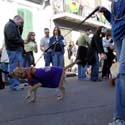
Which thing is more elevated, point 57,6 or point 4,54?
point 57,6

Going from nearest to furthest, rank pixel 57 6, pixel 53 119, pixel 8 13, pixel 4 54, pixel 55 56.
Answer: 1. pixel 53 119
2. pixel 4 54
3. pixel 55 56
4. pixel 8 13
5. pixel 57 6

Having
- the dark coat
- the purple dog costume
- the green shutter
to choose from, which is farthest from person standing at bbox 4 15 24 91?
the green shutter

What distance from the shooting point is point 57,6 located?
3061cm

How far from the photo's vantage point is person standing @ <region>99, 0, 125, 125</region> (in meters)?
4.45

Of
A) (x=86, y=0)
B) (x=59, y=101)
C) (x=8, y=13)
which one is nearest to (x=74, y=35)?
(x=86, y=0)

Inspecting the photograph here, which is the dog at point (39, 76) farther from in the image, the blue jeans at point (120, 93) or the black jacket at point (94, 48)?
the black jacket at point (94, 48)

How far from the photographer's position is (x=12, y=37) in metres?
11.0

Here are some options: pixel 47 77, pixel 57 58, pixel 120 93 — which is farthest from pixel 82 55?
pixel 120 93

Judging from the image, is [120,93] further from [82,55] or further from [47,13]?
[47,13]

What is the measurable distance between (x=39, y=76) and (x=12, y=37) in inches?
106

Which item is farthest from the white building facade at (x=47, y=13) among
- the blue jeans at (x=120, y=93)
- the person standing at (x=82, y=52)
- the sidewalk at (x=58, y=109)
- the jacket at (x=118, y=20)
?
the blue jeans at (x=120, y=93)

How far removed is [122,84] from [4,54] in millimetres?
9364

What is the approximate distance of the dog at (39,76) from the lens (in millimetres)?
8523

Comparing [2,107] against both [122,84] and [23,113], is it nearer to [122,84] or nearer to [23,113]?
[23,113]
